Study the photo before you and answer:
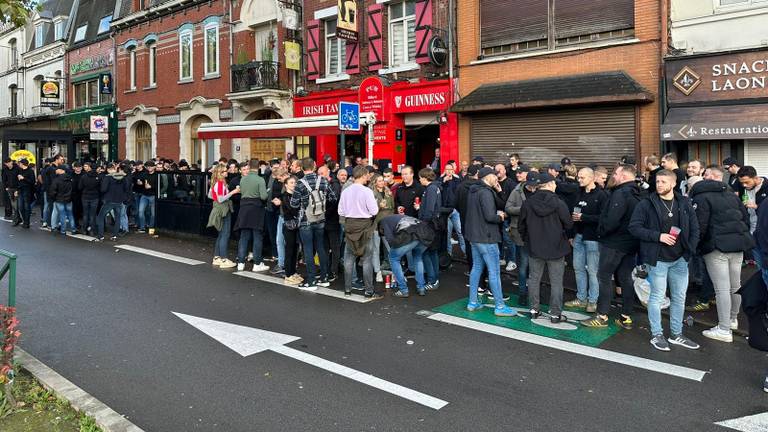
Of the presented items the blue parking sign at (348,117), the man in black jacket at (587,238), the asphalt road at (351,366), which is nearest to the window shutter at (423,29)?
the blue parking sign at (348,117)

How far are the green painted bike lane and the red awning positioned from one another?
6.26 m

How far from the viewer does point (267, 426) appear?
13.0ft

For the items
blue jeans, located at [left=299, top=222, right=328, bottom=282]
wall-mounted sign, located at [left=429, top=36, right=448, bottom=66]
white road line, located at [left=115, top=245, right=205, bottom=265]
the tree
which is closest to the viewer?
the tree

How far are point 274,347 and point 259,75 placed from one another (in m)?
15.6

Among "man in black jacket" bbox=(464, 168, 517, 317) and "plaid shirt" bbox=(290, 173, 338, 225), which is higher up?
"plaid shirt" bbox=(290, 173, 338, 225)

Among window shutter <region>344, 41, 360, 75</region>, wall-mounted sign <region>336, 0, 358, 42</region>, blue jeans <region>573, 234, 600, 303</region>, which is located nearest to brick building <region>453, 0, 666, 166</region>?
wall-mounted sign <region>336, 0, 358, 42</region>

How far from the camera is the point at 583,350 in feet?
18.4

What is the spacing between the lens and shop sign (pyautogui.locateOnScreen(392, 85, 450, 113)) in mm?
15609

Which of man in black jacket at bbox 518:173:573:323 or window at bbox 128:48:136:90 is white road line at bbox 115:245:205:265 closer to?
man in black jacket at bbox 518:173:573:323

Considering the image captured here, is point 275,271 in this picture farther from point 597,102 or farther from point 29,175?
point 29,175

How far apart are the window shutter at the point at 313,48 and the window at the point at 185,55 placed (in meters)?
7.00

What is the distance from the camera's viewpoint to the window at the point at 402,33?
16.5 metres

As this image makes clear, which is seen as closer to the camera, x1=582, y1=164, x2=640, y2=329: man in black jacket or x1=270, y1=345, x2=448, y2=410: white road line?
x1=270, y1=345, x2=448, y2=410: white road line

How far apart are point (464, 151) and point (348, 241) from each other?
825cm
